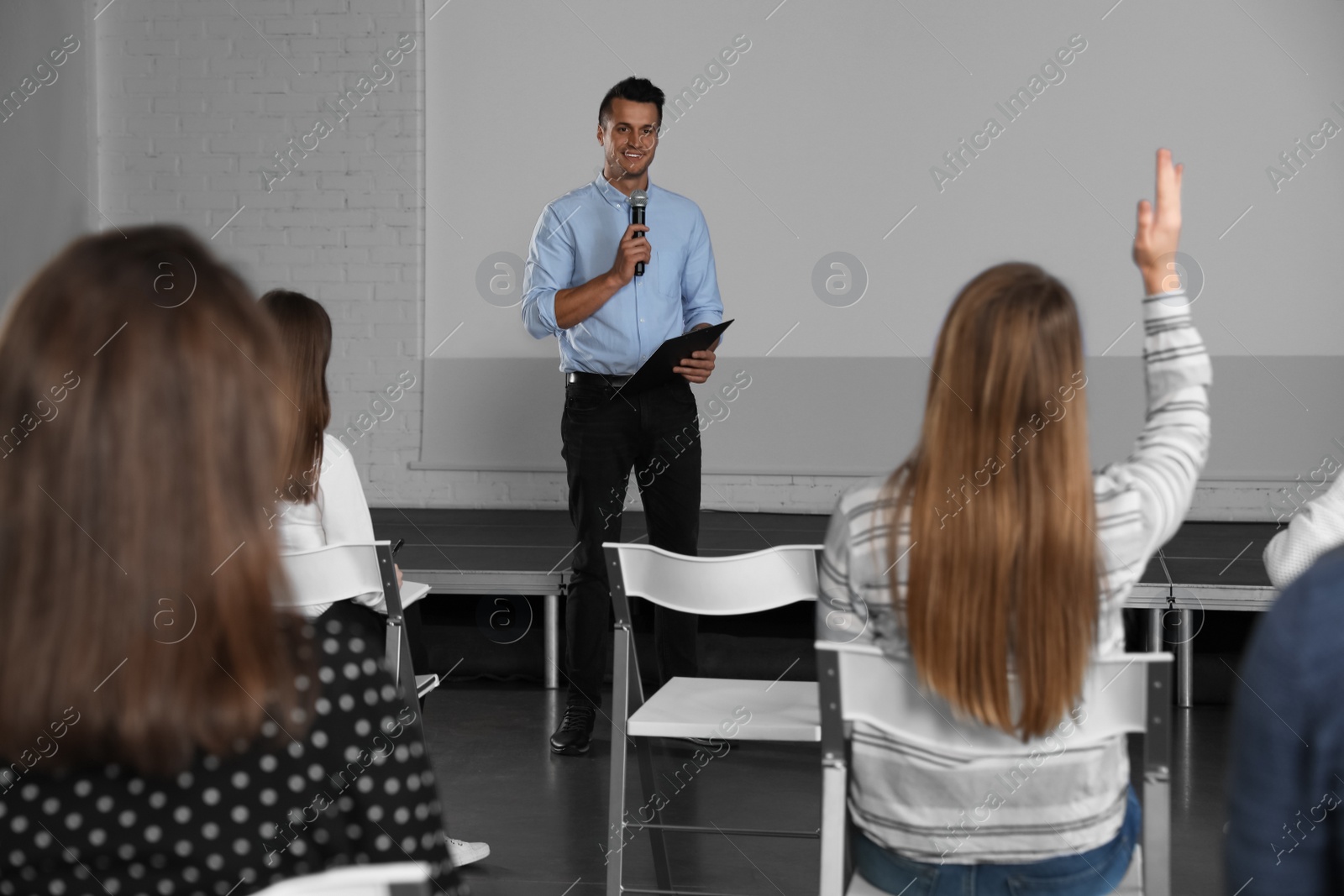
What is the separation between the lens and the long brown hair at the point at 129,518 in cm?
74

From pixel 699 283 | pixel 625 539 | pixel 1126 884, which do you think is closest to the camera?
pixel 1126 884

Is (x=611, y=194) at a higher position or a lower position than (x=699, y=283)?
higher

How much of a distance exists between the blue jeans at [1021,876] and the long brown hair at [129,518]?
0.82 m

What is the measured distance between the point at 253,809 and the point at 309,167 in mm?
4878

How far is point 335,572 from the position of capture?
203 cm

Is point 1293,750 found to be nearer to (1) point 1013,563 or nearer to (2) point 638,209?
(1) point 1013,563

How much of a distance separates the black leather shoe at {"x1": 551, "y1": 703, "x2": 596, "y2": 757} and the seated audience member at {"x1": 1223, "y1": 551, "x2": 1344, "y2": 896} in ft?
8.27

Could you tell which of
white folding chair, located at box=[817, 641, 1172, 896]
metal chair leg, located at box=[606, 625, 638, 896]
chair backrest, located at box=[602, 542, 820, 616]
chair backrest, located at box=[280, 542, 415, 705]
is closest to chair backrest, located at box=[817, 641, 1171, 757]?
white folding chair, located at box=[817, 641, 1172, 896]

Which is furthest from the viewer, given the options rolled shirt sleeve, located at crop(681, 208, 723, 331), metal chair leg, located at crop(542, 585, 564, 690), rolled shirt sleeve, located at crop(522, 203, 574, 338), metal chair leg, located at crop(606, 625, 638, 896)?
metal chair leg, located at crop(542, 585, 564, 690)

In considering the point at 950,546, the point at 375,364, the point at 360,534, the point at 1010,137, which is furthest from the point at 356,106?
the point at 950,546

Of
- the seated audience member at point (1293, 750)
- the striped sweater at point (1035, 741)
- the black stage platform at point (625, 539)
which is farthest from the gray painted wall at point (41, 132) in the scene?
the seated audience member at point (1293, 750)

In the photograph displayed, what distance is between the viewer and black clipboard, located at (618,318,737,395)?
2877 millimetres

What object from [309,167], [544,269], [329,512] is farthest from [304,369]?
[309,167]

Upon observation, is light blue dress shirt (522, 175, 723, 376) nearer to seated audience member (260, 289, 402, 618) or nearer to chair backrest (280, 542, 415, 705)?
seated audience member (260, 289, 402, 618)
